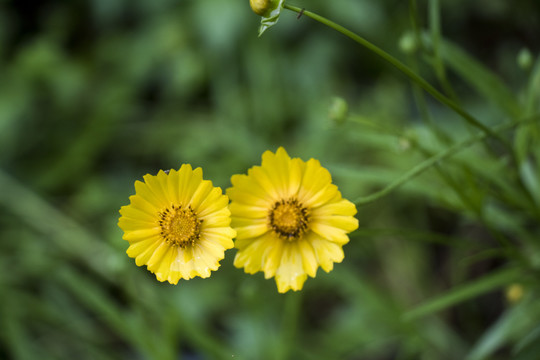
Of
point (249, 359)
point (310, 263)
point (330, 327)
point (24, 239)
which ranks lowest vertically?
point (310, 263)

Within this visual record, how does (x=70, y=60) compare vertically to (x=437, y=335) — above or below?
above

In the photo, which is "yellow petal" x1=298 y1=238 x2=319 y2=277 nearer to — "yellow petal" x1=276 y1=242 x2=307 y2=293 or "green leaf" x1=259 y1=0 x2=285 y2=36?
"yellow petal" x1=276 y1=242 x2=307 y2=293

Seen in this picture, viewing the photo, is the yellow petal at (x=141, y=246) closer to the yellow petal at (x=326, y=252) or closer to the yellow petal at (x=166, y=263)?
the yellow petal at (x=166, y=263)

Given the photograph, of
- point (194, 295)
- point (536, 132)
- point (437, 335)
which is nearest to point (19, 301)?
point (194, 295)

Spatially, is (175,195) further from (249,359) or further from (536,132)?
(249,359)

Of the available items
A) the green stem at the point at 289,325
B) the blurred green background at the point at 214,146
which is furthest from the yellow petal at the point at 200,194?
the blurred green background at the point at 214,146

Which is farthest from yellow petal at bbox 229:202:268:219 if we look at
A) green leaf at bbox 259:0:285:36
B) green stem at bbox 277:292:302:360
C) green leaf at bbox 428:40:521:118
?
green leaf at bbox 428:40:521:118
